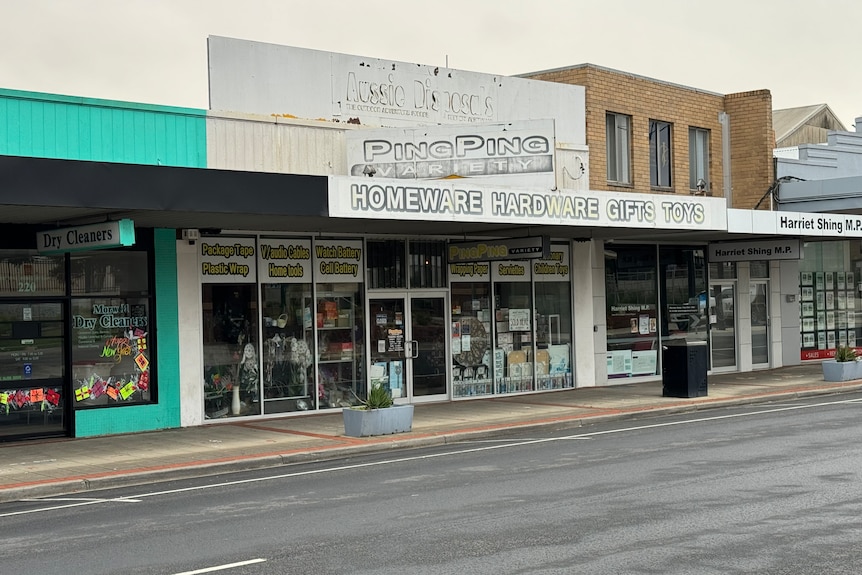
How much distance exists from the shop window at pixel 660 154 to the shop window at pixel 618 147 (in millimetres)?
926

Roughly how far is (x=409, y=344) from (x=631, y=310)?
6.48 m

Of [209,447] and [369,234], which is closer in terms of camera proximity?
[209,447]

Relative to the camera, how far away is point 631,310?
2472cm

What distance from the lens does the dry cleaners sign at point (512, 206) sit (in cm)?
1636

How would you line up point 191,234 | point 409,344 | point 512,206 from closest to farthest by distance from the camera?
point 191,234 → point 512,206 → point 409,344

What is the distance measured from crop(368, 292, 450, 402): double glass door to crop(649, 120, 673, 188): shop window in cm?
735

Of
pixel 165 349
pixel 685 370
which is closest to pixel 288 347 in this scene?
pixel 165 349

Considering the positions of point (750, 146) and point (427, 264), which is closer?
point (427, 264)

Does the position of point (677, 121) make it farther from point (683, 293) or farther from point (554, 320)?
point (554, 320)

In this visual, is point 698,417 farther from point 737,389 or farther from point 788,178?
point 788,178

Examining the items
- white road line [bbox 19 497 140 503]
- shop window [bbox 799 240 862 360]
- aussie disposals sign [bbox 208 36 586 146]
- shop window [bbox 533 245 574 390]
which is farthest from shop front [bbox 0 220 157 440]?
shop window [bbox 799 240 862 360]

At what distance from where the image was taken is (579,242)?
23.6 m

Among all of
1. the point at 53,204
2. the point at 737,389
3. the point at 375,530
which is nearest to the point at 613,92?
the point at 737,389

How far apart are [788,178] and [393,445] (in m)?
17.1
